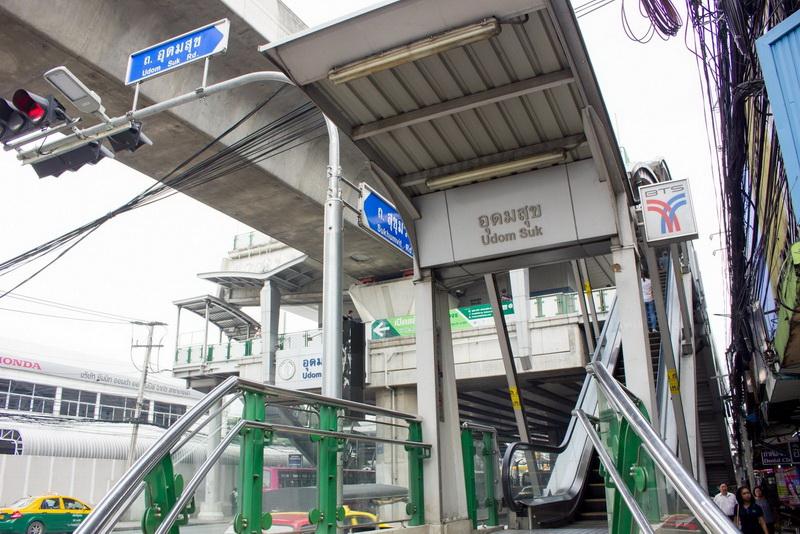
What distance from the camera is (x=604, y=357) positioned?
12.8 metres

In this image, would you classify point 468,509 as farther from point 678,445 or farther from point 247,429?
point 678,445

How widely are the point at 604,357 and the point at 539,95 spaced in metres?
8.44

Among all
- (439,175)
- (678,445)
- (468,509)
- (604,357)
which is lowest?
(468,509)

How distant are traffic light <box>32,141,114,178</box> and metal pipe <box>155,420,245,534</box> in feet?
19.2

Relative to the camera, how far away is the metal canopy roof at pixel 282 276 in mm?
25941

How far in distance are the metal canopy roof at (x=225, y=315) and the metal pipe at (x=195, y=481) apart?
881 inches

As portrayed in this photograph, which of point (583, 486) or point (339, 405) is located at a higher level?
point (339, 405)

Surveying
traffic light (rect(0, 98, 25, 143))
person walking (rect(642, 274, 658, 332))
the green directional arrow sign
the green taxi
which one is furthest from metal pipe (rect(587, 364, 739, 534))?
the green taxi

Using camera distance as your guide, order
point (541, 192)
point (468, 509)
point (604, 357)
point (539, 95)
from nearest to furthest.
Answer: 1. point (539, 95)
2. point (541, 192)
3. point (468, 509)
4. point (604, 357)

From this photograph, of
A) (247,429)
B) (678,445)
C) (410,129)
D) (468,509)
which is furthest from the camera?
(678,445)

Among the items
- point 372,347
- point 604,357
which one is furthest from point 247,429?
point 372,347

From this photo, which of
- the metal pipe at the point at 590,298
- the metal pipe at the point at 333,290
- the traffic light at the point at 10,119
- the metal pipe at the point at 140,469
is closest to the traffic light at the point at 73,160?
the traffic light at the point at 10,119

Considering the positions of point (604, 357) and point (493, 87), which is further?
point (604, 357)

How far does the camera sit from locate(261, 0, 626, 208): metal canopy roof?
14.6 ft
